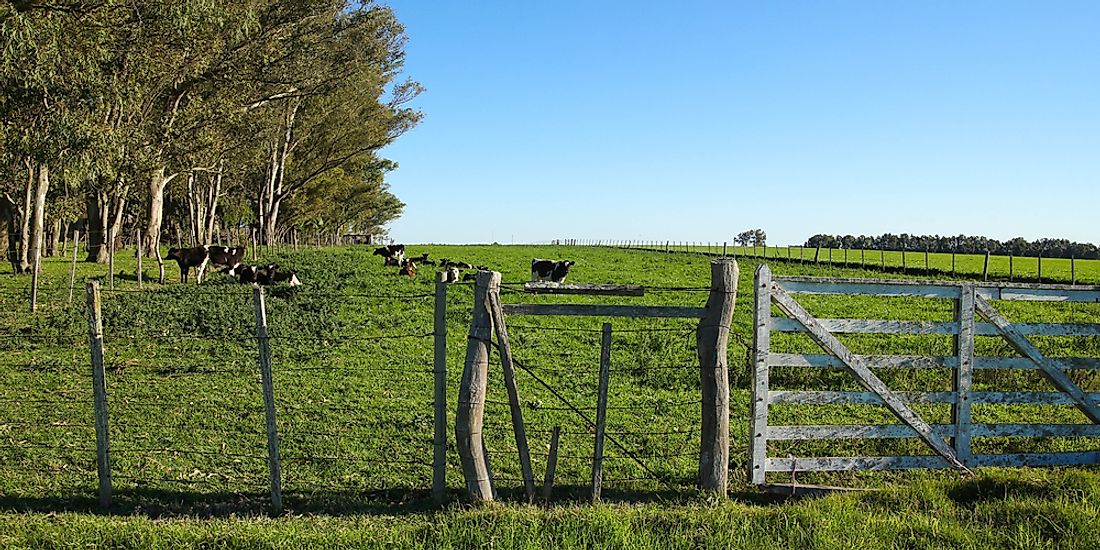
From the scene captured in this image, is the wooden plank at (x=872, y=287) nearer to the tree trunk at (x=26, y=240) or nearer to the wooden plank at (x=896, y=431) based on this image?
the wooden plank at (x=896, y=431)

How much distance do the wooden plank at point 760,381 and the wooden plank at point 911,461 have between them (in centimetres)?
15

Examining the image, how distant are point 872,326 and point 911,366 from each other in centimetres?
52

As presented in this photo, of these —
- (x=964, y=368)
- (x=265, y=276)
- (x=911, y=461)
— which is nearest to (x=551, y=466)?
(x=911, y=461)

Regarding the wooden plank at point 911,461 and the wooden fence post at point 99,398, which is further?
the wooden plank at point 911,461

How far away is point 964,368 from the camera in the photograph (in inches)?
323

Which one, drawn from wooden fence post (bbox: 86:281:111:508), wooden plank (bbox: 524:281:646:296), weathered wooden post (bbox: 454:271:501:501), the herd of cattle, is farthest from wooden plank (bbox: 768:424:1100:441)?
the herd of cattle

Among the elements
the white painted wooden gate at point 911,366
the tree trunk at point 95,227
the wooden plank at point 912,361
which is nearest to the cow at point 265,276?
the tree trunk at point 95,227

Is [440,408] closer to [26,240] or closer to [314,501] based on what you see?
[314,501]

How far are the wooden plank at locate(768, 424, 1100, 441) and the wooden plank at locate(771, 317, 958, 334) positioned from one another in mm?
922

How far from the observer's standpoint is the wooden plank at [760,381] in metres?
7.70

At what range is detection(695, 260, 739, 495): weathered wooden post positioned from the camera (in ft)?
24.2

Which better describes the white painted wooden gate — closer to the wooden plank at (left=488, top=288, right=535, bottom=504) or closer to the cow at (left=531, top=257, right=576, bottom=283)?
the wooden plank at (left=488, top=288, right=535, bottom=504)

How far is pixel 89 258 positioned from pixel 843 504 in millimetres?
38847

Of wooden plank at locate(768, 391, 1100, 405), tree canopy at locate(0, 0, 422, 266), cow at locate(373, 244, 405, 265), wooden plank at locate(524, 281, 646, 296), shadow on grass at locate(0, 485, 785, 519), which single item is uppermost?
tree canopy at locate(0, 0, 422, 266)
